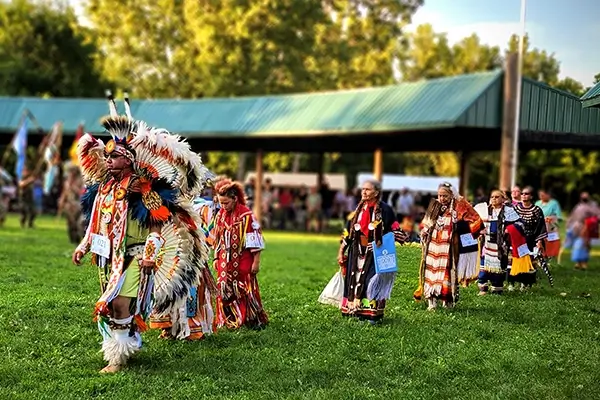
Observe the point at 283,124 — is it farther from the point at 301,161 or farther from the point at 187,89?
the point at 301,161

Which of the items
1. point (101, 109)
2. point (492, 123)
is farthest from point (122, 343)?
point (101, 109)

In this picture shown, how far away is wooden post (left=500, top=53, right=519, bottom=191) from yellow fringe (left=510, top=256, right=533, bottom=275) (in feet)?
15.4

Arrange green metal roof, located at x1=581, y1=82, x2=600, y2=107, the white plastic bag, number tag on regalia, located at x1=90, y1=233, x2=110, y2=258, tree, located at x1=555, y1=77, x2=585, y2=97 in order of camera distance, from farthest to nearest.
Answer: tree, located at x1=555, y1=77, x2=585, y2=97, the white plastic bag, green metal roof, located at x1=581, y1=82, x2=600, y2=107, number tag on regalia, located at x1=90, y1=233, x2=110, y2=258

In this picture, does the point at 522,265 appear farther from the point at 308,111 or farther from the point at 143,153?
the point at 308,111

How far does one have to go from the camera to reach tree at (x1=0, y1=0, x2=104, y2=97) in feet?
147

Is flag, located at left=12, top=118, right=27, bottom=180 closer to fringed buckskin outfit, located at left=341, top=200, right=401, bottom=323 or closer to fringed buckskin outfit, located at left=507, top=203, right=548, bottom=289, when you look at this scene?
fringed buckskin outfit, located at left=507, top=203, right=548, bottom=289

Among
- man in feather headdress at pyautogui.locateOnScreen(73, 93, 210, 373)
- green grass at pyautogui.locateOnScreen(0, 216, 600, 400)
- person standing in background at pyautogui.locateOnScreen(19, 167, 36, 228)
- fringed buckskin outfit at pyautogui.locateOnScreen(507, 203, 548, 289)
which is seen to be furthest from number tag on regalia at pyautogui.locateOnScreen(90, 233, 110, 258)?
person standing in background at pyautogui.locateOnScreen(19, 167, 36, 228)

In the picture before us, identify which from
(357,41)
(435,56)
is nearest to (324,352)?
(357,41)

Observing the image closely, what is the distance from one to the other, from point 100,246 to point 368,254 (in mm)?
3117

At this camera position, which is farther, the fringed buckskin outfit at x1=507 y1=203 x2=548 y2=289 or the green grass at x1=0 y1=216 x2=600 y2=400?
the fringed buckskin outfit at x1=507 y1=203 x2=548 y2=289

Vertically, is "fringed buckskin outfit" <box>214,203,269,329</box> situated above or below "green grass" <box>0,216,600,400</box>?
above

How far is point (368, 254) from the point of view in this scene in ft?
27.9

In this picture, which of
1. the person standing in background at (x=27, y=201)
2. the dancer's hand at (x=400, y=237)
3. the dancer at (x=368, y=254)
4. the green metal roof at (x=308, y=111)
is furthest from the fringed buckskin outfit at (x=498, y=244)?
the person standing in background at (x=27, y=201)

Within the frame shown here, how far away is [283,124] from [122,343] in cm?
1689
